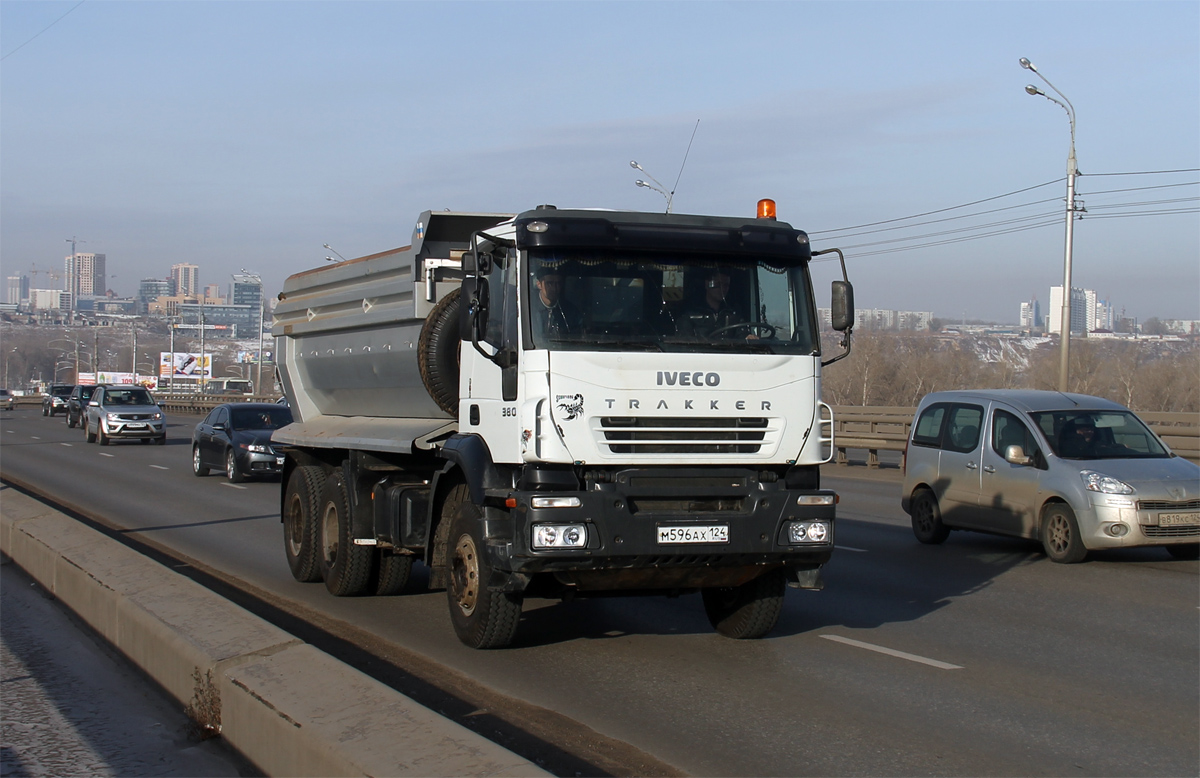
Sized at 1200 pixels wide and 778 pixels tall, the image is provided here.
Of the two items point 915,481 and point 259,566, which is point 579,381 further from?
point 915,481

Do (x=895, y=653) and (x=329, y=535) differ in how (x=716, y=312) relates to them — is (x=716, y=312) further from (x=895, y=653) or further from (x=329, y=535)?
(x=329, y=535)

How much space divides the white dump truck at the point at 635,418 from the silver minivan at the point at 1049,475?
4702mm

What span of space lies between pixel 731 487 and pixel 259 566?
656 cm

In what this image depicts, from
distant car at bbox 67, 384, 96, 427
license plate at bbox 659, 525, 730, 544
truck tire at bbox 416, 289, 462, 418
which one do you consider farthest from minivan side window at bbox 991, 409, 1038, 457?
distant car at bbox 67, 384, 96, 427

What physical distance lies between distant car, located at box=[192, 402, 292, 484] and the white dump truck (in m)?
15.7

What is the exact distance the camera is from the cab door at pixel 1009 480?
1179 centimetres

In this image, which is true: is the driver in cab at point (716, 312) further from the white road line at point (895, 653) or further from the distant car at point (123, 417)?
the distant car at point (123, 417)

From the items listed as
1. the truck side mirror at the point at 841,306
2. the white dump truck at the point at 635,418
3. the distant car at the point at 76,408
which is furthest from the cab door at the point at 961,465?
the distant car at the point at 76,408

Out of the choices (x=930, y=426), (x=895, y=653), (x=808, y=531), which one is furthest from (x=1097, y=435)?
(x=808, y=531)

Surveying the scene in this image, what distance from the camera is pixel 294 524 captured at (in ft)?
35.9

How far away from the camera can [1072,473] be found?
1129 centimetres

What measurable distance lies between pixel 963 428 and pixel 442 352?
7.18 m

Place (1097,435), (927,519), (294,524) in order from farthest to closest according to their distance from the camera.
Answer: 1. (927,519)
2. (1097,435)
3. (294,524)

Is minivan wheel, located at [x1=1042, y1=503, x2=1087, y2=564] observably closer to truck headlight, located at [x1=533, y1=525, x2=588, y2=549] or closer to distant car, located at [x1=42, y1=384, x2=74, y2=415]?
truck headlight, located at [x1=533, y1=525, x2=588, y2=549]
